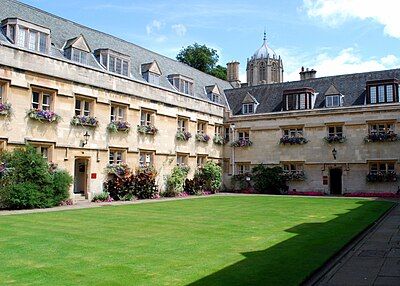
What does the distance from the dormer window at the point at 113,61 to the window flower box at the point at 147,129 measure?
11.4 feet

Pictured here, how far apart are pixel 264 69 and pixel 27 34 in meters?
49.7

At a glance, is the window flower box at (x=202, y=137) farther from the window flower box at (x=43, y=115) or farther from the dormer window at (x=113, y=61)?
the window flower box at (x=43, y=115)

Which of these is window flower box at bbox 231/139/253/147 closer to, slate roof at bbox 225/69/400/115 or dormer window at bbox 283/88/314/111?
slate roof at bbox 225/69/400/115

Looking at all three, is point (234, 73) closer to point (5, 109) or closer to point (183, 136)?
point (183, 136)

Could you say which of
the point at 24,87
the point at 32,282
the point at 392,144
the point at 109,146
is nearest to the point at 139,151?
the point at 109,146

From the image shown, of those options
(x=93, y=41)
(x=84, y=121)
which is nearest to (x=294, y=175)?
(x=84, y=121)

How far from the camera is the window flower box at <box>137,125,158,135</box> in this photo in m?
25.6

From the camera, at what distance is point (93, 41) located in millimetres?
25766

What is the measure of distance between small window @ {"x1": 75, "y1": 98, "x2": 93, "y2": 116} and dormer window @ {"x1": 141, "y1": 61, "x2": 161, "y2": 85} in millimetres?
5609

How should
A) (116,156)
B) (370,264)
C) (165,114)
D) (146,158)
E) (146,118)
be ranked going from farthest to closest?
(165,114) < (146,118) < (146,158) < (116,156) < (370,264)

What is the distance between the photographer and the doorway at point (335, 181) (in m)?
30.9

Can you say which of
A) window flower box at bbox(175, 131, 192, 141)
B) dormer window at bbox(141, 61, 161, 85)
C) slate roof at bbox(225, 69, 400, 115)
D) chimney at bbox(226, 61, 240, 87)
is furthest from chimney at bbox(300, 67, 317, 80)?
dormer window at bbox(141, 61, 161, 85)

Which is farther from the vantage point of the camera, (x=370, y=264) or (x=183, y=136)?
(x=183, y=136)

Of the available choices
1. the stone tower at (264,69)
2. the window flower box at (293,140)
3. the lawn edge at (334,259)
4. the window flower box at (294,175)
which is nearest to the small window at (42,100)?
the lawn edge at (334,259)
